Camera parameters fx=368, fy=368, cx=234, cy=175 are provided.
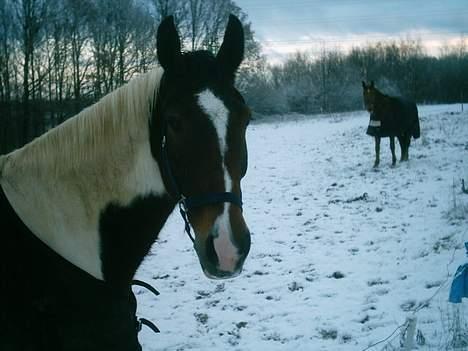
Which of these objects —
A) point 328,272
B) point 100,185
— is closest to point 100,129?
point 100,185

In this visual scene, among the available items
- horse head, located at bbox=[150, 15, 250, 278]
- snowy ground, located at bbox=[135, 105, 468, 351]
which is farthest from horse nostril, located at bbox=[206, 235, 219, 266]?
snowy ground, located at bbox=[135, 105, 468, 351]

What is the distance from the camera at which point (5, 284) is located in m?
1.65

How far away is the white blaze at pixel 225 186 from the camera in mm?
1551

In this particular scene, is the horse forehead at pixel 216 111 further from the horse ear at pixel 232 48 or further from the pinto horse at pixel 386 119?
the pinto horse at pixel 386 119

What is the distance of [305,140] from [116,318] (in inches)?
722

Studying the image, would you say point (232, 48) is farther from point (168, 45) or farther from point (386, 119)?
point (386, 119)

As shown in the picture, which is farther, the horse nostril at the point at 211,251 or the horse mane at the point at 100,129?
the horse mane at the point at 100,129

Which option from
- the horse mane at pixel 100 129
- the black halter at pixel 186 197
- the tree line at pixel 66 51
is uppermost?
the tree line at pixel 66 51

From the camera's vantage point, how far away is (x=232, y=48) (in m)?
1.93

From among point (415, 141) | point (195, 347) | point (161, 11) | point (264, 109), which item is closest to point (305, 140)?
point (415, 141)

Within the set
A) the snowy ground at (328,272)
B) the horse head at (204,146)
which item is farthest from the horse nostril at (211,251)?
the snowy ground at (328,272)

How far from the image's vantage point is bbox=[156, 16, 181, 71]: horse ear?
5.65ft

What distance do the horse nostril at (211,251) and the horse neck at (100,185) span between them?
0.43 m

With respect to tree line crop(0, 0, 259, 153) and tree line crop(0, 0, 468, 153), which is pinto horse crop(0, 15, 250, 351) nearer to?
tree line crop(0, 0, 468, 153)
